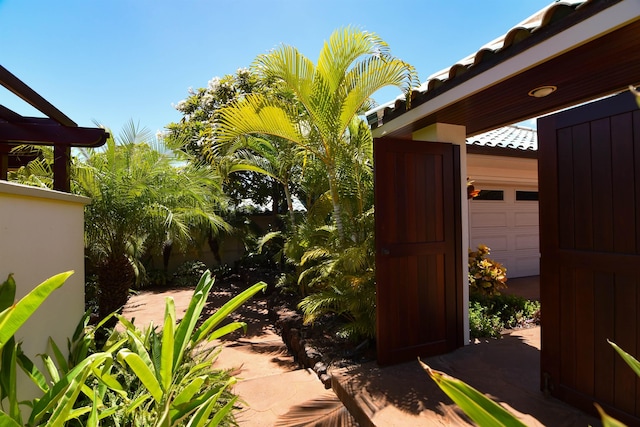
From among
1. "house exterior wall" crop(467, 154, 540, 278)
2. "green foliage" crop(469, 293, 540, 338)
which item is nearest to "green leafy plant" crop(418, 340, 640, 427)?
"green foliage" crop(469, 293, 540, 338)

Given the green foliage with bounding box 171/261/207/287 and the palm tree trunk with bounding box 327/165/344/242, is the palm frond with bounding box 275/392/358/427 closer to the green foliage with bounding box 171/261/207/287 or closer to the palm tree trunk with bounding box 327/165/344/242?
the palm tree trunk with bounding box 327/165/344/242

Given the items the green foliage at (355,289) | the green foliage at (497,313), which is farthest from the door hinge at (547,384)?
the green foliage at (355,289)

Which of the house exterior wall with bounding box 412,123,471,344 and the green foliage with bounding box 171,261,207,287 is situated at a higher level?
the house exterior wall with bounding box 412,123,471,344

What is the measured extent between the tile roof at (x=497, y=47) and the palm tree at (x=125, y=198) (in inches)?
131

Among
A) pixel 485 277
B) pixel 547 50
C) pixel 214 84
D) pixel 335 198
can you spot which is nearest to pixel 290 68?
pixel 335 198

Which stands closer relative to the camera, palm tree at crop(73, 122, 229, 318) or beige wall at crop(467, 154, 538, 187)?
palm tree at crop(73, 122, 229, 318)

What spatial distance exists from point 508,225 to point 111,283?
311 inches

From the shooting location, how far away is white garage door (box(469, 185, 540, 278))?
6.93 metres

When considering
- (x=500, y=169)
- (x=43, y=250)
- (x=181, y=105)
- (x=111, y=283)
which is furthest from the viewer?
(x=181, y=105)

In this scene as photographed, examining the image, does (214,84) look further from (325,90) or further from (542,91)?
(542,91)

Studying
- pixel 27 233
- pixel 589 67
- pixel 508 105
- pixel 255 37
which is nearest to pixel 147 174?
pixel 27 233

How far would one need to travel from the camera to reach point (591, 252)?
7.97 feet

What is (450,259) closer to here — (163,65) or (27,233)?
(27,233)

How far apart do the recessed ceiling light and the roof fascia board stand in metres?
0.56
